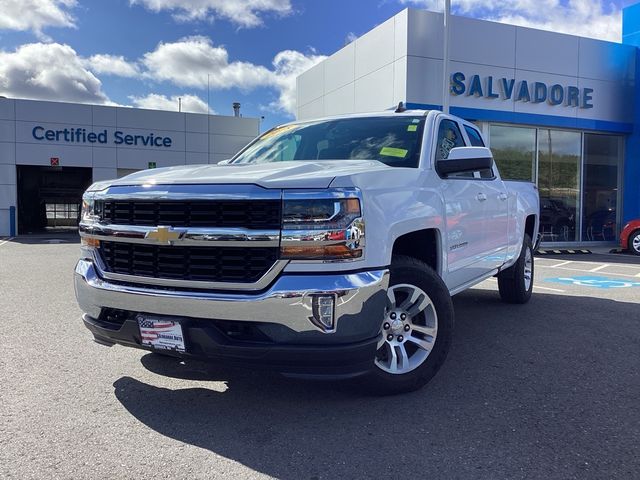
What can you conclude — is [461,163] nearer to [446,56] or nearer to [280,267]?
[280,267]

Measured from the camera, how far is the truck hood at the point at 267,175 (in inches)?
115

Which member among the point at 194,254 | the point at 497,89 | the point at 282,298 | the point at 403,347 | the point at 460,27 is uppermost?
the point at 460,27

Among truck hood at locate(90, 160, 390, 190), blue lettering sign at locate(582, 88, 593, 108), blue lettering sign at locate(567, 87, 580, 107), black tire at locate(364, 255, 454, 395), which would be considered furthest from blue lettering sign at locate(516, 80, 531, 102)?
black tire at locate(364, 255, 454, 395)

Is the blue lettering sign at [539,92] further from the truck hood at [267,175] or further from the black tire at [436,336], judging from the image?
the black tire at [436,336]

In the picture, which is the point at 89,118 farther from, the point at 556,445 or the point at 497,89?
the point at 556,445

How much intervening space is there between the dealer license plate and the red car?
49.8 ft

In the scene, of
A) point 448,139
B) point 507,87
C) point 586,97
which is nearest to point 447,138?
point 448,139

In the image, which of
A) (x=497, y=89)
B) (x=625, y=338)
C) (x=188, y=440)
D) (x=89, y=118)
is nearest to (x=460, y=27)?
(x=497, y=89)

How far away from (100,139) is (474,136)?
22414mm

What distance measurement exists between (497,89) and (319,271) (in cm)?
1434

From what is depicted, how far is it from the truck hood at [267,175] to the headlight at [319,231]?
12 centimetres

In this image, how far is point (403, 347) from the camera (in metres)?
3.49

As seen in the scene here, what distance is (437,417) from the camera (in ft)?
10.5

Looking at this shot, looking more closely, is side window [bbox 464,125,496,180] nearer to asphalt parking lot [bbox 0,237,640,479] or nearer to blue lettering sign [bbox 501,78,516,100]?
asphalt parking lot [bbox 0,237,640,479]
